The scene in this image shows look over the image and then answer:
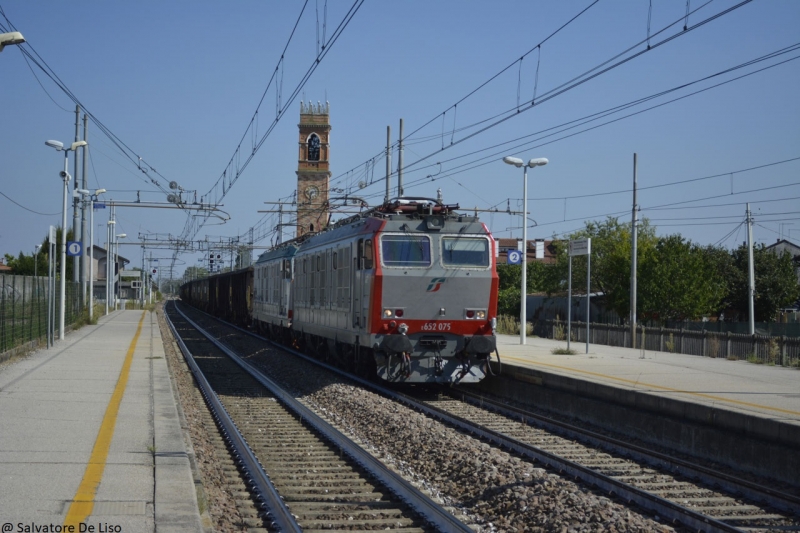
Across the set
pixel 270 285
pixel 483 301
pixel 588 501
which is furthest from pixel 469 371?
pixel 270 285

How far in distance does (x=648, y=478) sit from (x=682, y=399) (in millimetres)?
3214

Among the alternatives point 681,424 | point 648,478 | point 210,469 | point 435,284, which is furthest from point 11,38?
point 681,424

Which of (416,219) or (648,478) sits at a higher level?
(416,219)

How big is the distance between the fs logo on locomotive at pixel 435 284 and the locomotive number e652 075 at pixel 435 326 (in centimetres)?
64

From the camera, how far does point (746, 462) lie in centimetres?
1075

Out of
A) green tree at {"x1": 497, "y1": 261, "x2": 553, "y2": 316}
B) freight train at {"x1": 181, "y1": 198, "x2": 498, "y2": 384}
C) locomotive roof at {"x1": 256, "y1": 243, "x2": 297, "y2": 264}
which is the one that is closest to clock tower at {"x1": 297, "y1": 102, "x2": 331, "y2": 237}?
Result: green tree at {"x1": 497, "y1": 261, "x2": 553, "y2": 316}

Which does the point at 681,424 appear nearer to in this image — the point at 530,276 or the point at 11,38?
the point at 11,38

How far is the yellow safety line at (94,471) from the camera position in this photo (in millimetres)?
6416

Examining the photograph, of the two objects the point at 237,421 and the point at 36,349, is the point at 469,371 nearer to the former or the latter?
the point at 237,421

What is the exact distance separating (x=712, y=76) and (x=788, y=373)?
7.32m

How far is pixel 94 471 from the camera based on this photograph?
314 inches

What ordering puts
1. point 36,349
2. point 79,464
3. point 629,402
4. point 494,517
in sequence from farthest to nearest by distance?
point 36,349
point 629,402
point 79,464
point 494,517

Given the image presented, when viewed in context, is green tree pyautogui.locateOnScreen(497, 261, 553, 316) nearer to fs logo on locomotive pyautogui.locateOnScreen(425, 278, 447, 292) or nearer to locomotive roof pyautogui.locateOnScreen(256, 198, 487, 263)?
locomotive roof pyautogui.locateOnScreen(256, 198, 487, 263)

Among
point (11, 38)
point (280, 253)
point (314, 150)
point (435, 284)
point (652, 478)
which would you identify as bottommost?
point (652, 478)
